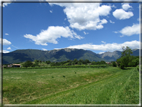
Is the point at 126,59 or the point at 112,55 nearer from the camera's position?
the point at 126,59

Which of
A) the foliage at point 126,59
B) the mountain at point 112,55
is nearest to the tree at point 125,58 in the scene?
the foliage at point 126,59

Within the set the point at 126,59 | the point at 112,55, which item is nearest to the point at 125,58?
the point at 126,59

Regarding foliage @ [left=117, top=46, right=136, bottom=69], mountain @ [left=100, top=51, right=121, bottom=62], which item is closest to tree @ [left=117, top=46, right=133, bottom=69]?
foliage @ [left=117, top=46, right=136, bottom=69]

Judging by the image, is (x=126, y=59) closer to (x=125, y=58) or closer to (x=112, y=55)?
(x=125, y=58)

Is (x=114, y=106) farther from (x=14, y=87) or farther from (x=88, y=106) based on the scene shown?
(x=14, y=87)

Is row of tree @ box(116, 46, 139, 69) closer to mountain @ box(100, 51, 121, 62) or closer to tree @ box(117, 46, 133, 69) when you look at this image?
tree @ box(117, 46, 133, 69)

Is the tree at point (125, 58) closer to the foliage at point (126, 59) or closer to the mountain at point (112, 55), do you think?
the foliage at point (126, 59)

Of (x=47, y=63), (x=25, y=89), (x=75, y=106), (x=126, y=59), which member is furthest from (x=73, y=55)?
(x=75, y=106)

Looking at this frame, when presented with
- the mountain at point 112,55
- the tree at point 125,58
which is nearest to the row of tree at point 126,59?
the tree at point 125,58

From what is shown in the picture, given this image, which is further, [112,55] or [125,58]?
[112,55]

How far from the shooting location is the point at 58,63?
359 feet

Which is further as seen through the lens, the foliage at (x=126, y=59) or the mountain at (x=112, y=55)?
the mountain at (x=112, y=55)

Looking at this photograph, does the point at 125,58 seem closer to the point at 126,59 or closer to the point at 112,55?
the point at 126,59

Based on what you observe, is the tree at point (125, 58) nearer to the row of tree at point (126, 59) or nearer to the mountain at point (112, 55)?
the row of tree at point (126, 59)
